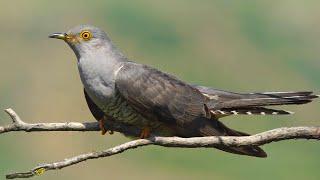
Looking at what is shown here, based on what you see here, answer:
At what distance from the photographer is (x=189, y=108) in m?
6.05

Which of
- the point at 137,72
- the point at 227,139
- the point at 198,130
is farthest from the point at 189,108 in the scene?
the point at 227,139

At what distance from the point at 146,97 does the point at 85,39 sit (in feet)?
2.94

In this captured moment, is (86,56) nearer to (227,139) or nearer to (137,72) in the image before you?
(137,72)

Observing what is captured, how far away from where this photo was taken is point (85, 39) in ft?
19.8

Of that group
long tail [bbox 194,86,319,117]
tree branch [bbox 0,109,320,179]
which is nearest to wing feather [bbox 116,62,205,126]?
long tail [bbox 194,86,319,117]

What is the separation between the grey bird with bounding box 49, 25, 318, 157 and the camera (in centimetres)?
574

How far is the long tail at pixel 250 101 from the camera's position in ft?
16.5

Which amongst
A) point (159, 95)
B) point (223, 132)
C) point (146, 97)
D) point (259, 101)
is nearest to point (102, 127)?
point (146, 97)

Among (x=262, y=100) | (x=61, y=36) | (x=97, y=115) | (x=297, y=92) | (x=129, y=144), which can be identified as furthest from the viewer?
(x=97, y=115)

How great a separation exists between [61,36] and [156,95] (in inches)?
46.9

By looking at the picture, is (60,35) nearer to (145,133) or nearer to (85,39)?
(85,39)

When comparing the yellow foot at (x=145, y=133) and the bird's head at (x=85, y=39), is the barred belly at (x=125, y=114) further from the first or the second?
the bird's head at (x=85, y=39)

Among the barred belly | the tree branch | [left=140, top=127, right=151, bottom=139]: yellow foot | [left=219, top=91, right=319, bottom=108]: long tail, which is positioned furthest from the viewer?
[left=140, top=127, right=151, bottom=139]: yellow foot

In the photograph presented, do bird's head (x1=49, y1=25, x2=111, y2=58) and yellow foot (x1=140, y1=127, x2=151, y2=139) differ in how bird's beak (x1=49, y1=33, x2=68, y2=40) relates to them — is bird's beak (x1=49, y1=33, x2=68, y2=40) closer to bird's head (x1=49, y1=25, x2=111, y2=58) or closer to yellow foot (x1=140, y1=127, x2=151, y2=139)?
bird's head (x1=49, y1=25, x2=111, y2=58)
